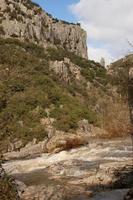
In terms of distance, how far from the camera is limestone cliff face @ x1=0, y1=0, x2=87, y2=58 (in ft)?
266

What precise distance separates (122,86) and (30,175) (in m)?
14.2

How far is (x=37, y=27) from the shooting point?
8525 centimetres

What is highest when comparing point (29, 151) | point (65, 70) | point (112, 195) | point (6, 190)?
point (65, 70)

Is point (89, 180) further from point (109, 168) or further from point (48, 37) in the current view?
point (48, 37)

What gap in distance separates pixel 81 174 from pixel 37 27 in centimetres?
6341

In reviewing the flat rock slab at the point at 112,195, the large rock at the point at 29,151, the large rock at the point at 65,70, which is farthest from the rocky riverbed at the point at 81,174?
the large rock at the point at 65,70

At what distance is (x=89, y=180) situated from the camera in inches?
871

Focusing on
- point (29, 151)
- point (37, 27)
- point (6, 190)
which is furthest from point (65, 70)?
point (6, 190)

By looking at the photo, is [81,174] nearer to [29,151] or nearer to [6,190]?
[6,190]

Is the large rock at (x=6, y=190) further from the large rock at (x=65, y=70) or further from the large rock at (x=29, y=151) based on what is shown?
the large rock at (x=65, y=70)

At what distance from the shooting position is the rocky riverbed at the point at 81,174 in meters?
19.5

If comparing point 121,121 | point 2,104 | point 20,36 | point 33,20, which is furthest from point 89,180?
point 33,20

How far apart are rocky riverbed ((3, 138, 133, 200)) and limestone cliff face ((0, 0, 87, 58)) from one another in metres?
48.7

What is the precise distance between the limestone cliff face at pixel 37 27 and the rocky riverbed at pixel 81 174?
48.7m
